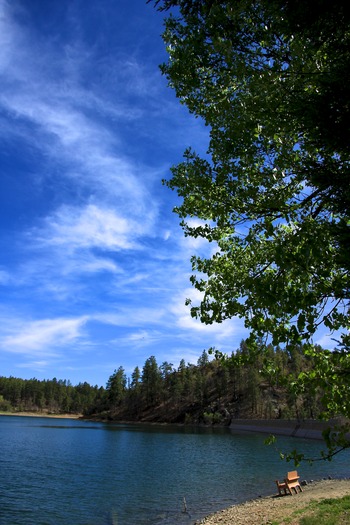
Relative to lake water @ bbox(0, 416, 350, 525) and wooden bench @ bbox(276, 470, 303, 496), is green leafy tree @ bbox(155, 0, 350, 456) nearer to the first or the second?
lake water @ bbox(0, 416, 350, 525)

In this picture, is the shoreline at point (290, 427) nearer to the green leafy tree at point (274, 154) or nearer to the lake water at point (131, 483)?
the lake water at point (131, 483)

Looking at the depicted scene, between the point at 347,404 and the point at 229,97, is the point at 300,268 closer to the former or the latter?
the point at 347,404

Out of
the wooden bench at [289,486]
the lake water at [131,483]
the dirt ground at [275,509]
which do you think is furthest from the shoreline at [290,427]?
the dirt ground at [275,509]

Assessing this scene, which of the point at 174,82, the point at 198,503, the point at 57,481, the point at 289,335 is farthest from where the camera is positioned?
the point at 57,481

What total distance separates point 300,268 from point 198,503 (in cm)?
2920

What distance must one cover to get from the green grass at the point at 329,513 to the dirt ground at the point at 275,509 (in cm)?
74

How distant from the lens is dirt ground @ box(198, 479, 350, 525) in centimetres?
2050

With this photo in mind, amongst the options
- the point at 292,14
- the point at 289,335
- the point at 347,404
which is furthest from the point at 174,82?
the point at 347,404

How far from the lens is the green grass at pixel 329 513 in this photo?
1708 cm

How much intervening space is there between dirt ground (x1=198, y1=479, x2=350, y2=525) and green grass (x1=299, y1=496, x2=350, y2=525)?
2.42ft

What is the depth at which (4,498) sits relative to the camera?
3091 centimetres

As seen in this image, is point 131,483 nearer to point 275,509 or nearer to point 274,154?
point 275,509

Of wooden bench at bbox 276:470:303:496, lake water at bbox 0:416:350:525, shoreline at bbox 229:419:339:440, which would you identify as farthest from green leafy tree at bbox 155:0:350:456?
shoreline at bbox 229:419:339:440

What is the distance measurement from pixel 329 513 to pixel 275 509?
208 inches
